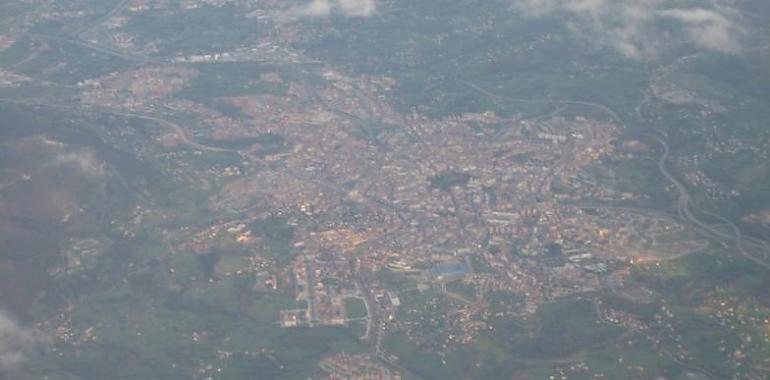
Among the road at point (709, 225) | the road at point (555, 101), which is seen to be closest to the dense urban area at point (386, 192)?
the road at point (709, 225)

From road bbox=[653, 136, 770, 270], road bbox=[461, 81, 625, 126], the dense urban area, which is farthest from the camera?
road bbox=[461, 81, 625, 126]

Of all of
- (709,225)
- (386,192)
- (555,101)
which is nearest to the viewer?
(709,225)

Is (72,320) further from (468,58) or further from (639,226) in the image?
(468,58)

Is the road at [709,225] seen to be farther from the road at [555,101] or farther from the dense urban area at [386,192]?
the road at [555,101]

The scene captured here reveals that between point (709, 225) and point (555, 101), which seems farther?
point (555, 101)

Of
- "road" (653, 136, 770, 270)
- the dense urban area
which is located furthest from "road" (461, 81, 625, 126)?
"road" (653, 136, 770, 270)

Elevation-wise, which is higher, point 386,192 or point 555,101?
point 555,101

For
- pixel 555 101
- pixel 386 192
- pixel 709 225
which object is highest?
pixel 709 225

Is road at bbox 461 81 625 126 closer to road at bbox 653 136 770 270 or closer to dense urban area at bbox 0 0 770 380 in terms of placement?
dense urban area at bbox 0 0 770 380

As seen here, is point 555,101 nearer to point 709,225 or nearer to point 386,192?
point 386,192

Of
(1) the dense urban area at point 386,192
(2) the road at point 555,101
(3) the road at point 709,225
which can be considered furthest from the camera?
(2) the road at point 555,101

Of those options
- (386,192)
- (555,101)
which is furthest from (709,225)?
(555,101)

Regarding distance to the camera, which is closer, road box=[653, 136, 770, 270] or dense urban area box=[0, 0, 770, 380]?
dense urban area box=[0, 0, 770, 380]
